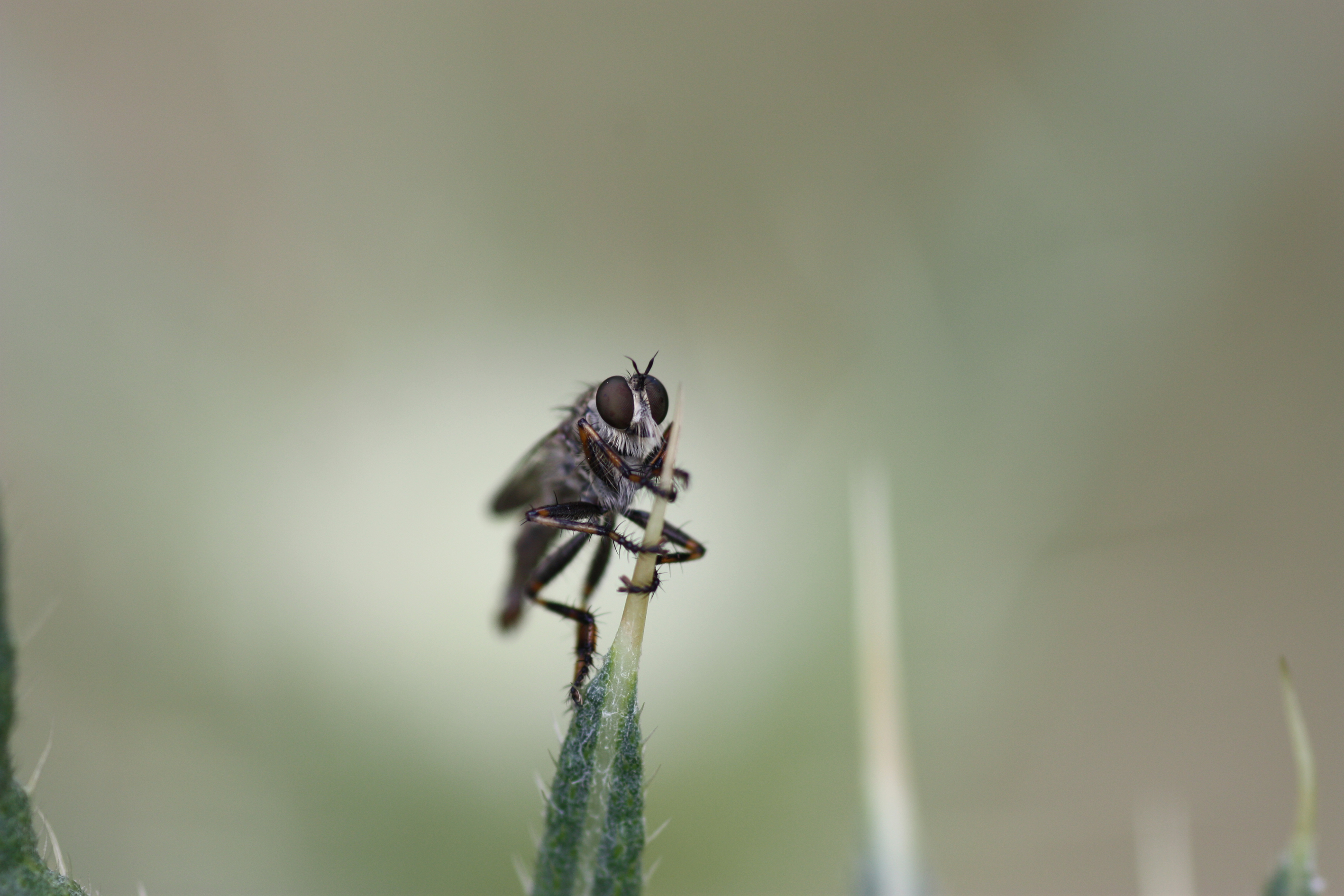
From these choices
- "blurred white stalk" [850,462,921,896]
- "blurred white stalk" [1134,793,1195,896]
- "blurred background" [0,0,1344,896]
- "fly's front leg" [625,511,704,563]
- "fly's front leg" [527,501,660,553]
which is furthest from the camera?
"blurred background" [0,0,1344,896]

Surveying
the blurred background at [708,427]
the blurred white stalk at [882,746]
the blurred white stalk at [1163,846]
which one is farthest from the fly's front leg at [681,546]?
→ the blurred background at [708,427]

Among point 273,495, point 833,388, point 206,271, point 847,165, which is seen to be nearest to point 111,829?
point 273,495

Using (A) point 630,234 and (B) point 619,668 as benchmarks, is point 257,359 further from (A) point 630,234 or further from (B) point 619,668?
(B) point 619,668

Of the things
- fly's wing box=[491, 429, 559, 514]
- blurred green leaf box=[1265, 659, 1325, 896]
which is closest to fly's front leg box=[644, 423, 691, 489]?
fly's wing box=[491, 429, 559, 514]

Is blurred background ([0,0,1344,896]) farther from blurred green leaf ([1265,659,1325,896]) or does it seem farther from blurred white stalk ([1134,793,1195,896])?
blurred green leaf ([1265,659,1325,896])

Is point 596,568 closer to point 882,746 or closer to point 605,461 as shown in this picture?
point 605,461

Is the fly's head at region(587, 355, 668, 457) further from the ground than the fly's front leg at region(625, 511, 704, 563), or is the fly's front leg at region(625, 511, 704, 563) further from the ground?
the fly's head at region(587, 355, 668, 457)

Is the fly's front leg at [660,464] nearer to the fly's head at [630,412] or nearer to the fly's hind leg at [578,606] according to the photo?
the fly's head at [630,412]
